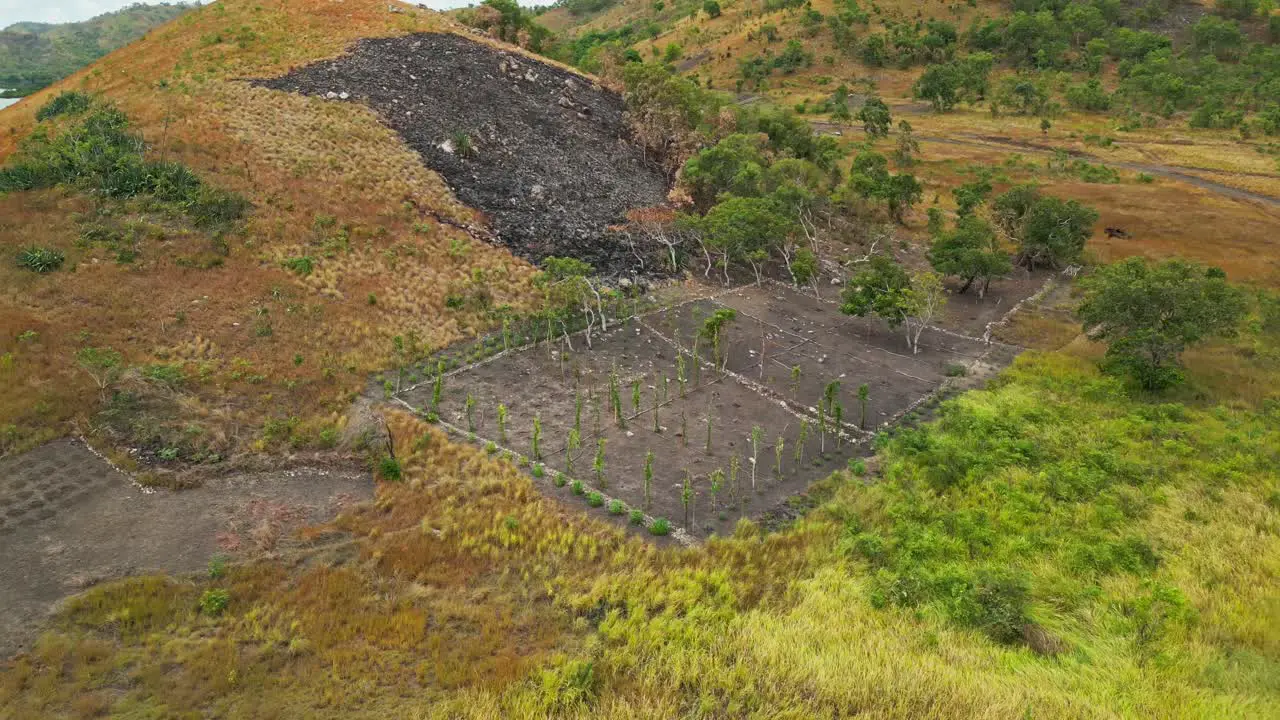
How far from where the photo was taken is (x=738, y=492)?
19297mm

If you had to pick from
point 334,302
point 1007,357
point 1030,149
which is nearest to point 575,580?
point 334,302

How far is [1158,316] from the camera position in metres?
24.7

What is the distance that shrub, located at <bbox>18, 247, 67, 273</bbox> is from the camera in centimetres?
2545

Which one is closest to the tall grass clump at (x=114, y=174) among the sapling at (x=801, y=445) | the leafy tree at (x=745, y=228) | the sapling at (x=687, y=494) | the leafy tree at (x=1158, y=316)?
the leafy tree at (x=745, y=228)

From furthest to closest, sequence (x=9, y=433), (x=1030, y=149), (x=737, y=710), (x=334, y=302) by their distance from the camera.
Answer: (x=1030, y=149), (x=334, y=302), (x=9, y=433), (x=737, y=710)

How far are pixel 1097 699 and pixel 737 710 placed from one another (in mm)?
6603

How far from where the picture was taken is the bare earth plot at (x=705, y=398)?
776 inches

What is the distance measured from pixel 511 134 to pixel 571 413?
25280mm

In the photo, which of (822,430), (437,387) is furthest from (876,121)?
(437,387)

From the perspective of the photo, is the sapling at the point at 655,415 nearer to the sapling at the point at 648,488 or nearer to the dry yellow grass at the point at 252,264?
the sapling at the point at 648,488

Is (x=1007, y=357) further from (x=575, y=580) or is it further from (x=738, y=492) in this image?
(x=575, y=580)

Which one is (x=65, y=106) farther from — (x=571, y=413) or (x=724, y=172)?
(x=724, y=172)

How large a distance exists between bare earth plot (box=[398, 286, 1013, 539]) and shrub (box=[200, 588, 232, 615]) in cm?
807

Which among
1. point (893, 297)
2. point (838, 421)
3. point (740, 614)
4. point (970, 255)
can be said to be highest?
point (970, 255)
